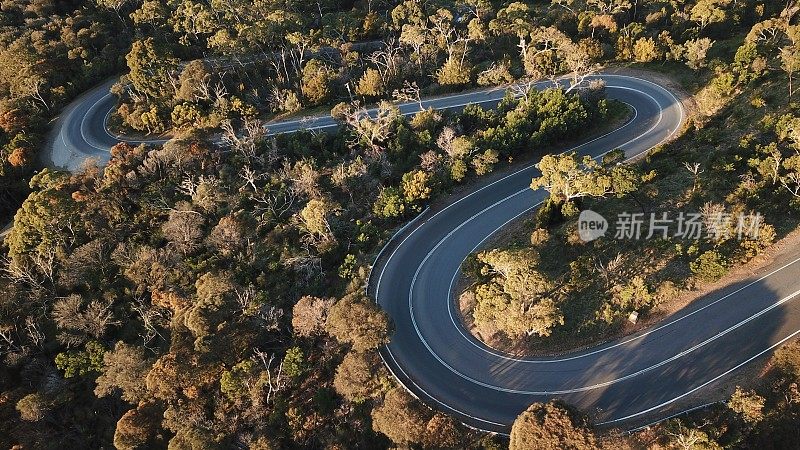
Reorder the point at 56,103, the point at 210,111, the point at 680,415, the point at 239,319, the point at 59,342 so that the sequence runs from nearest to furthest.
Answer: the point at 680,415, the point at 239,319, the point at 59,342, the point at 210,111, the point at 56,103

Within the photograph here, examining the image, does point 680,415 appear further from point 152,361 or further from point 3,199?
point 3,199

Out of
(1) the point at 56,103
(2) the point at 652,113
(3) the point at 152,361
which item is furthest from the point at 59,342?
(2) the point at 652,113
